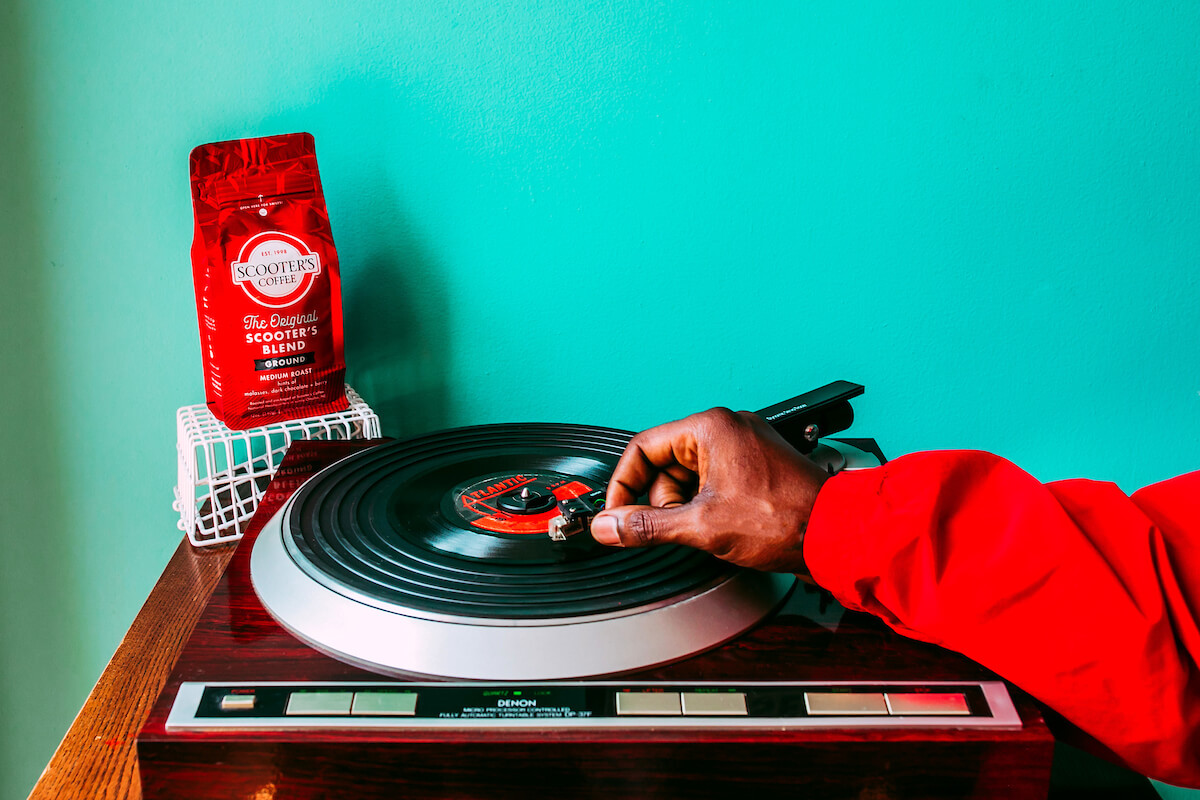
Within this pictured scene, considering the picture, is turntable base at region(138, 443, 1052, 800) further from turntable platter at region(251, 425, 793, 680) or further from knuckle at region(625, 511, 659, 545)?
knuckle at region(625, 511, 659, 545)

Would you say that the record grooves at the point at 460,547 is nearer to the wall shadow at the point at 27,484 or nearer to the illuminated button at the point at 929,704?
the illuminated button at the point at 929,704

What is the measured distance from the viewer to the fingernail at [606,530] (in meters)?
0.70

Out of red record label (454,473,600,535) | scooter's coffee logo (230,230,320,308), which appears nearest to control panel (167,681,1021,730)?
red record label (454,473,600,535)

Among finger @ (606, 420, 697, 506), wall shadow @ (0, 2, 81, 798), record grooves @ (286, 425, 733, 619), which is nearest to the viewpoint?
record grooves @ (286, 425, 733, 619)

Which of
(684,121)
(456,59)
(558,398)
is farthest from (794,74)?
(558,398)

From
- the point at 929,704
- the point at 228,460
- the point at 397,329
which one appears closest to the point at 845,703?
the point at 929,704

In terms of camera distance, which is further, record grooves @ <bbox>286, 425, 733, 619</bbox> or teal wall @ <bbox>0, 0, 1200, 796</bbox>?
teal wall @ <bbox>0, 0, 1200, 796</bbox>

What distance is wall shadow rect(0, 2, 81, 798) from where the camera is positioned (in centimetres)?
112

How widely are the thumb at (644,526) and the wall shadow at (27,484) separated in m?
0.94

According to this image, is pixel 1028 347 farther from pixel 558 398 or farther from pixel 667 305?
pixel 558 398

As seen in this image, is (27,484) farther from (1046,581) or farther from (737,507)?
(1046,581)

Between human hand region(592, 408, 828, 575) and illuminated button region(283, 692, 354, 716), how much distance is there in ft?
0.79

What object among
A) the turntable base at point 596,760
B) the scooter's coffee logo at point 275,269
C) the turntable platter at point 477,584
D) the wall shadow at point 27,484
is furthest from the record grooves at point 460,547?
the wall shadow at point 27,484

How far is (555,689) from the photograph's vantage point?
22.1 inches
